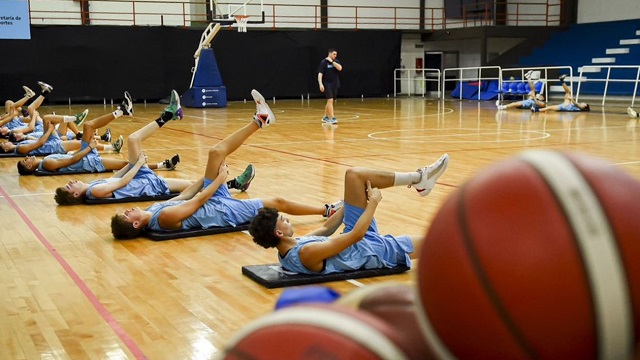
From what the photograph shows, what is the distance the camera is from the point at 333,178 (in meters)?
8.73

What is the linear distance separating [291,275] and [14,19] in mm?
21597

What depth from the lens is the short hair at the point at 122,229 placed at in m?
5.82

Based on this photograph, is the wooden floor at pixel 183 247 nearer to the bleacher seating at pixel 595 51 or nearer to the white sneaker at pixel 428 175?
the white sneaker at pixel 428 175

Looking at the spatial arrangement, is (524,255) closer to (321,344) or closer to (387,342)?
(387,342)

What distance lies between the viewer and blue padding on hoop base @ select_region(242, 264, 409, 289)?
453 centimetres

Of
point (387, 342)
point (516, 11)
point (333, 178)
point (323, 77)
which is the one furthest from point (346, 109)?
point (387, 342)

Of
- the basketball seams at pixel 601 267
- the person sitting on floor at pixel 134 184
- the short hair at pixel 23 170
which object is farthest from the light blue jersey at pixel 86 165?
the basketball seams at pixel 601 267

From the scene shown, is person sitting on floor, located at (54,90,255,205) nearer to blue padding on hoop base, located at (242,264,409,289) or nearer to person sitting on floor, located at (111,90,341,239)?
person sitting on floor, located at (111,90,341,239)

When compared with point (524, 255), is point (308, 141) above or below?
below

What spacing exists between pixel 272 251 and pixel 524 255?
13.4ft

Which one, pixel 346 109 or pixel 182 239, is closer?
pixel 182 239

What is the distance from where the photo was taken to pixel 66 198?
7.39 metres

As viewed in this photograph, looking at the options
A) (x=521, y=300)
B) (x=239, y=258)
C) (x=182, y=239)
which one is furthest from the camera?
(x=182, y=239)

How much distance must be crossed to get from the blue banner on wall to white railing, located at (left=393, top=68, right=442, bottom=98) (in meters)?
13.6
